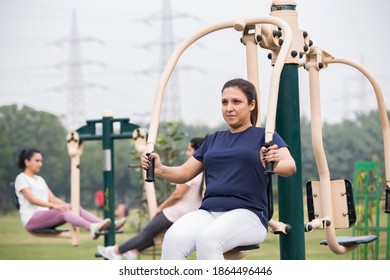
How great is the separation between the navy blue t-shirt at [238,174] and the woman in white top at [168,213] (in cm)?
271

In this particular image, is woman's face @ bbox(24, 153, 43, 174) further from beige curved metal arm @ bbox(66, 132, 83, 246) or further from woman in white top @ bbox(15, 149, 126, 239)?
beige curved metal arm @ bbox(66, 132, 83, 246)

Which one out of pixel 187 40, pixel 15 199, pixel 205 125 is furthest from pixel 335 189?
pixel 205 125

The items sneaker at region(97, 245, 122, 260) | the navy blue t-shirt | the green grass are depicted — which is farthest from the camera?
the green grass

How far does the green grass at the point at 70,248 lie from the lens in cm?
940

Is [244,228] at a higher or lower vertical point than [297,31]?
lower

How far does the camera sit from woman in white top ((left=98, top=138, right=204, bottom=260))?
24.4 feet

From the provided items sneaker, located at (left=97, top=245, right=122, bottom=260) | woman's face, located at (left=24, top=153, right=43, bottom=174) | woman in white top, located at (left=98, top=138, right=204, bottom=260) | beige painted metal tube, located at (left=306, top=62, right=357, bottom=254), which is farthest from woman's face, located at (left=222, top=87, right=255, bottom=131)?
woman's face, located at (left=24, top=153, right=43, bottom=174)

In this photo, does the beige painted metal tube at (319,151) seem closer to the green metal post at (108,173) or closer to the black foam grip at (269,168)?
the black foam grip at (269,168)

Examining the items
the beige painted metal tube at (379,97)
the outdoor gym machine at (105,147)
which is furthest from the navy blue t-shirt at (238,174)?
the outdoor gym machine at (105,147)

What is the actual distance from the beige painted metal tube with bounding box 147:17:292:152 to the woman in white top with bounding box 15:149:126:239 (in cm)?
364

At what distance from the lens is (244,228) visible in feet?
14.0

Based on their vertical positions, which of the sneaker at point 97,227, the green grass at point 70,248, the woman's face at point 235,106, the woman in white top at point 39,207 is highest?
the woman's face at point 235,106

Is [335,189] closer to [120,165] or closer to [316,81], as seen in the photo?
[316,81]

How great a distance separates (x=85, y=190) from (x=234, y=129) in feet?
44.0
